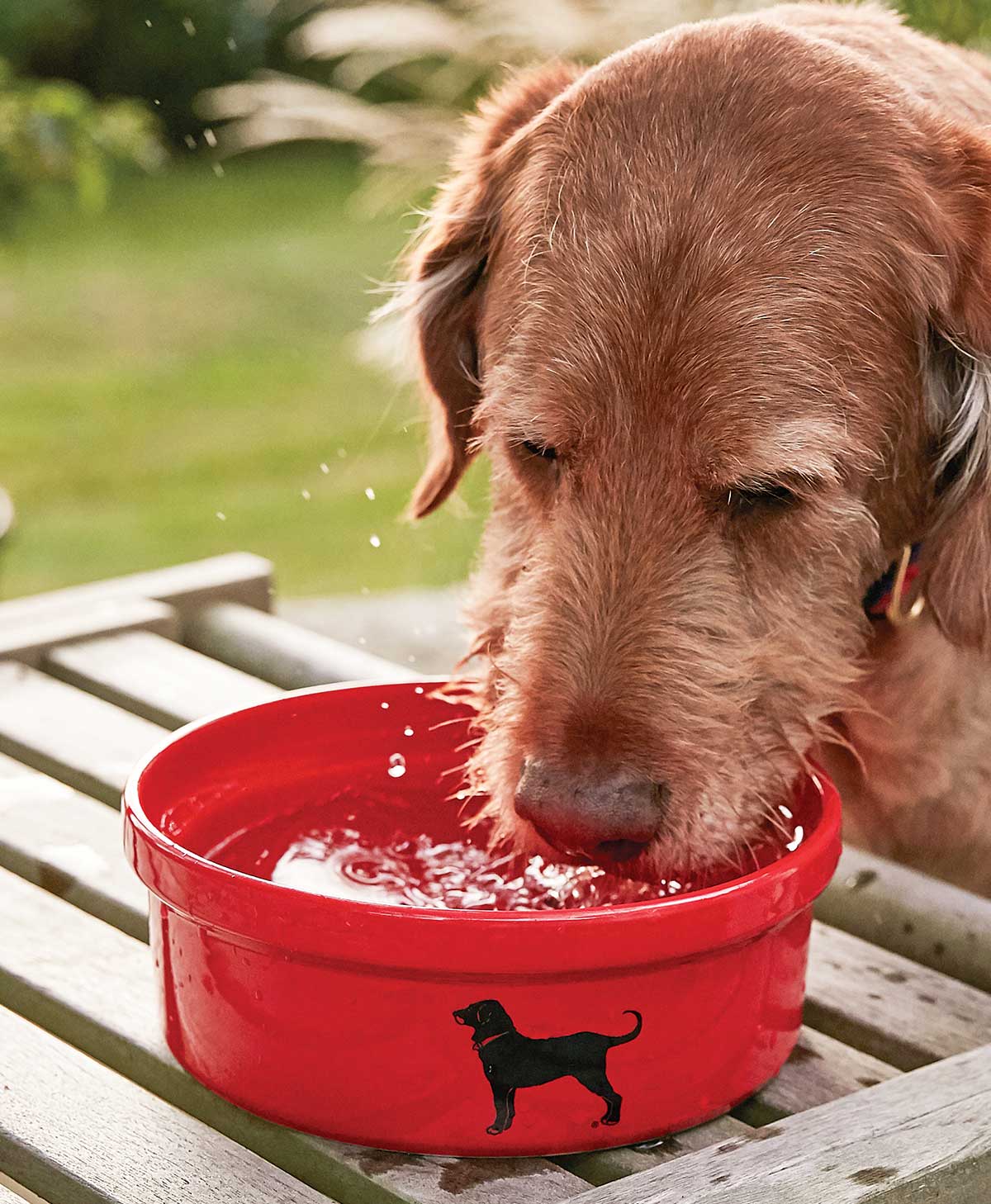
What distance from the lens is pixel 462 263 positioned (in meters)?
2.72

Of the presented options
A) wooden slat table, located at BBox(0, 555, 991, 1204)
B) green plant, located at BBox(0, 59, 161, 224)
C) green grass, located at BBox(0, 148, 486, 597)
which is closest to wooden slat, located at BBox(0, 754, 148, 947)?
wooden slat table, located at BBox(0, 555, 991, 1204)

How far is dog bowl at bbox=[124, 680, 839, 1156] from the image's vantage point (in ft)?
5.68

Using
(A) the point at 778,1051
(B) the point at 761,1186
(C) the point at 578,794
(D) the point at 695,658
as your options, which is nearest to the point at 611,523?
(D) the point at 695,658

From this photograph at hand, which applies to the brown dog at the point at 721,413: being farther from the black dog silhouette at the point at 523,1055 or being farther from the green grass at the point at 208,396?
the green grass at the point at 208,396

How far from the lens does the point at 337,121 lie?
5516 mm

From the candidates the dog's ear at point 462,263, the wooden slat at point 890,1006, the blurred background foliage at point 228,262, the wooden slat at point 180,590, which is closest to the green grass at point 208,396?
the blurred background foliage at point 228,262

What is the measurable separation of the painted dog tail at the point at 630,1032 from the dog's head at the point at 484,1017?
0.41ft

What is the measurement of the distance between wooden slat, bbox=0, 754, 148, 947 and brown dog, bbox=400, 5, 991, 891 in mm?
577

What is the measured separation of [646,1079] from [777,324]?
932 mm

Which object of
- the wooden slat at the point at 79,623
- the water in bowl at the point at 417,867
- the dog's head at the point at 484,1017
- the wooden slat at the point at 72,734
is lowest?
the wooden slat at the point at 79,623

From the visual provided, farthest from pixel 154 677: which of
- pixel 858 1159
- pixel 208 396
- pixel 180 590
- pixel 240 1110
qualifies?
pixel 208 396

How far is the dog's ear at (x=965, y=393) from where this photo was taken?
2309mm

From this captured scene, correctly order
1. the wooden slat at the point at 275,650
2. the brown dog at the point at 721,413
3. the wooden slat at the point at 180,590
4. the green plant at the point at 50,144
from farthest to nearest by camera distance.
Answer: the green plant at the point at 50,144, the wooden slat at the point at 180,590, the wooden slat at the point at 275,650, the brown dog at the point at 721,413

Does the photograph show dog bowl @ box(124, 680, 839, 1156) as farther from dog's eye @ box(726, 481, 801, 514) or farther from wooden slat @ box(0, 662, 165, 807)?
wooden slat @ box(0, 662, 165, 807)
